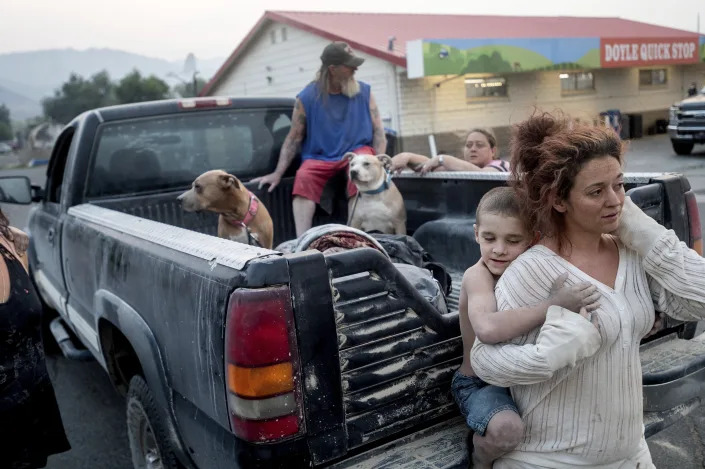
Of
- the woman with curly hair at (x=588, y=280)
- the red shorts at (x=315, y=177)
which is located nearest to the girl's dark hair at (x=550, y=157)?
the woman with curly hair at (x=588, y=280)

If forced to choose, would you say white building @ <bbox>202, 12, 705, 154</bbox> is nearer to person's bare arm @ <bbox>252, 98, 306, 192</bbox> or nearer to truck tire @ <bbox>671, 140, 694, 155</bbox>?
truck tire @ <bbox>671, 140, 694, 155</bbox>

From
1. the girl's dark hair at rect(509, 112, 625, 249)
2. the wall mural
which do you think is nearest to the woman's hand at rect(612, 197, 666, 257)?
the girl's dark hair at rect(509, 112, 625, 249)

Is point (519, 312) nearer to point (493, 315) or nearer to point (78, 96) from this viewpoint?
point (493, 315)

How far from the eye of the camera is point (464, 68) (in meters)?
19.6

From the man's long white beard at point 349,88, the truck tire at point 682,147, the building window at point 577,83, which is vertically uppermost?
the building window at point 577,83

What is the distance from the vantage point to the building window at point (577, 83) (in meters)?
24.2

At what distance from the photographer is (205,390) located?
2.05m

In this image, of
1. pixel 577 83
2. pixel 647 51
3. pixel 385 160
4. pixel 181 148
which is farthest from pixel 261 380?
pixel 647 51

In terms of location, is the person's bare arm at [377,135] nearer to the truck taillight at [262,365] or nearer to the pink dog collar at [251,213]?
the pink dog collar at [251,213]

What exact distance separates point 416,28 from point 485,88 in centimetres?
398

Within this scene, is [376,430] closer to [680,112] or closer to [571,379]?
[571,379]

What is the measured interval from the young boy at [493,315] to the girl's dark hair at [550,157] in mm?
98

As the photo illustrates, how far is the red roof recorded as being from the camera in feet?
67.8

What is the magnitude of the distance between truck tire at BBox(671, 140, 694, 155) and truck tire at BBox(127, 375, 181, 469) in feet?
56.9
